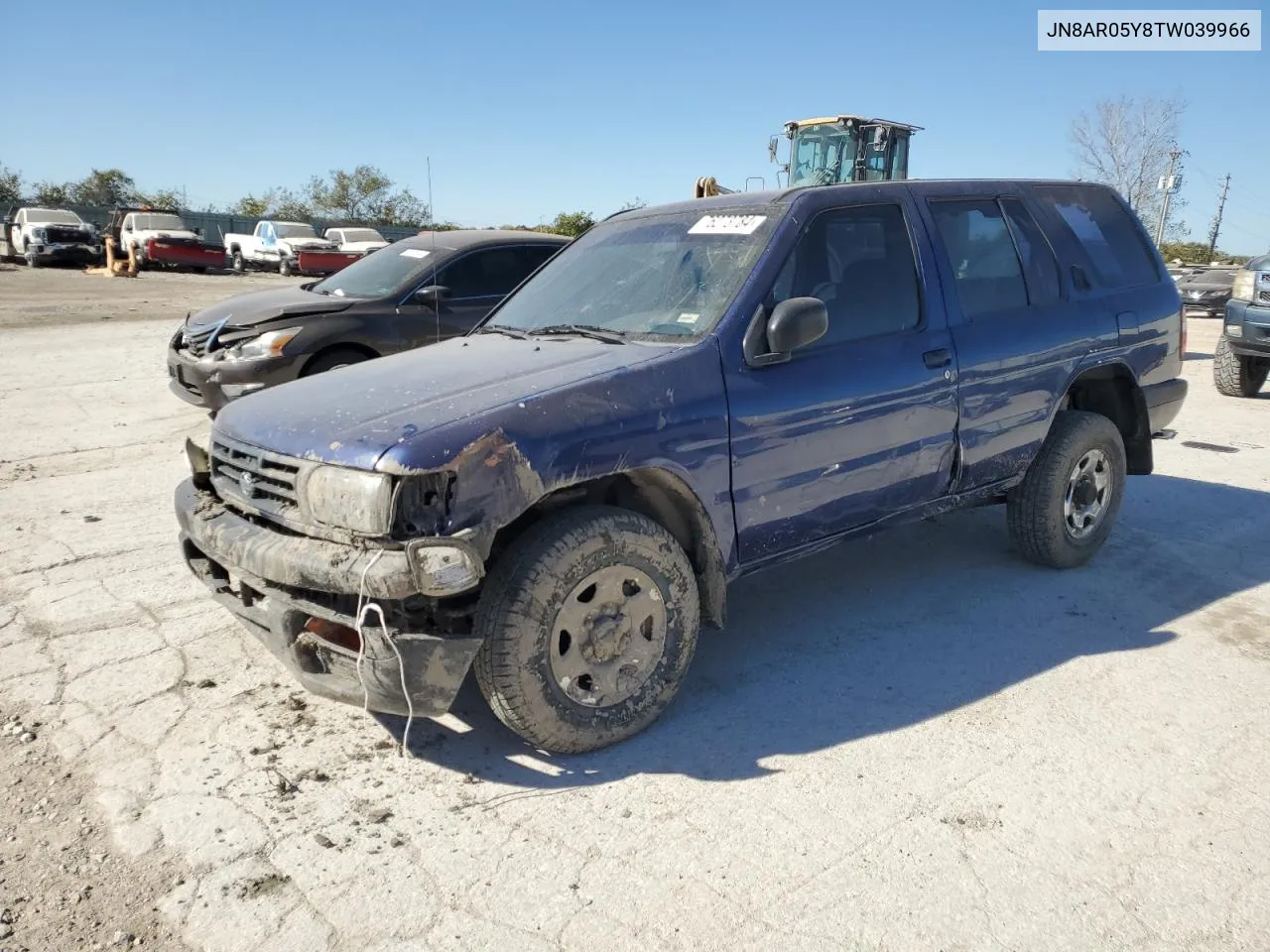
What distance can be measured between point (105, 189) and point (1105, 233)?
68293mm

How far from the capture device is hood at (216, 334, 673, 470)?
2.86 metres

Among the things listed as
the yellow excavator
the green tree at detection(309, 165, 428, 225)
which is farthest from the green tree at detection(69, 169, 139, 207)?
the yellow excavator

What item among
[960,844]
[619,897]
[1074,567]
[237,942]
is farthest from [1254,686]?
[237,942]

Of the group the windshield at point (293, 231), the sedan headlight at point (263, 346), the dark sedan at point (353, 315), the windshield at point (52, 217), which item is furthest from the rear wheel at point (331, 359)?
the windshield at point (52, 217)

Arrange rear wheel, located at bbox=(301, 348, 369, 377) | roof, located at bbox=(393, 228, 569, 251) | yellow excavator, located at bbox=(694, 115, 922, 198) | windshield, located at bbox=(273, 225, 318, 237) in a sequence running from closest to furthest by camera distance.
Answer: rear wheel, located at bbox=(301, 348, 369, 377) → roof, located at bbox=(393, 228, 569, 251) → yellow excavator, located at bbox=(694, 115, 922, 198) → windshield, located at bbox=(273, 225, 318, 237)

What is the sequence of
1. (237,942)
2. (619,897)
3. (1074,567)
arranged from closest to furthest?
1. (237,942)
2. (619,897)
3. (1074,567)

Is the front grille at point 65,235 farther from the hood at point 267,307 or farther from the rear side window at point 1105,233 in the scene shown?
the rear side window at point 1105,233

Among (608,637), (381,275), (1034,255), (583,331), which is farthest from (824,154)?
A: (608,637)

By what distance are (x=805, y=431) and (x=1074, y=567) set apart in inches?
85.8

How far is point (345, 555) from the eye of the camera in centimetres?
279

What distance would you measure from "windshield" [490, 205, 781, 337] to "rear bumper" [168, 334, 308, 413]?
318cm

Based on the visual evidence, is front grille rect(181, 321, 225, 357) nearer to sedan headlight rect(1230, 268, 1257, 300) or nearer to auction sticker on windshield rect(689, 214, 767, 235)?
auction sticker on windshield rect(689, 214, 767, 235)

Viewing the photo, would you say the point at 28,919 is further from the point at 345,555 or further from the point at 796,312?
the point at 796,312

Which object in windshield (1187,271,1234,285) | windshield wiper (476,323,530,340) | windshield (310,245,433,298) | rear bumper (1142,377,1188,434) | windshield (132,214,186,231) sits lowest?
rear bumper (1142,377,1188,434)
